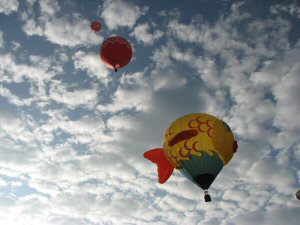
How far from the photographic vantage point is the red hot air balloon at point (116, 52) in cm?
2180

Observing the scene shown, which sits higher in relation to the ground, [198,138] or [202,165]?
[198,138]

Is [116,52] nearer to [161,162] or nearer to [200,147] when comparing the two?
[161,162]

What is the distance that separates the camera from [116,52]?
2178cm

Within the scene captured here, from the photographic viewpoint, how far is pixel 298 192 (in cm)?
1958

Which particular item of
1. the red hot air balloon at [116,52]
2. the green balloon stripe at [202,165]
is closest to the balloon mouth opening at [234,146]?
the green balloon stripe at [202,165]

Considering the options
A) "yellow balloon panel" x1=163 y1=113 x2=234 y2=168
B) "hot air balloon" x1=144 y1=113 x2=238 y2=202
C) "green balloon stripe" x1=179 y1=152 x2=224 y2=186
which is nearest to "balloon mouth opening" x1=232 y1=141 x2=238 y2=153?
"hot air balloon" x1=144 y1=113 x2=238 y2=202

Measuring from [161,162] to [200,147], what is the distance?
9.92 feet

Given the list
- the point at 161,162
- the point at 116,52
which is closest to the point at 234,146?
the point at 161,162

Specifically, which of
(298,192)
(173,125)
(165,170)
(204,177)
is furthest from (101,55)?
(298,192)

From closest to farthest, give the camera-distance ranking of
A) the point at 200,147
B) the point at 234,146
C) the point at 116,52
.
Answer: the point at 200,147
the point at 234,146
the point at 116,52

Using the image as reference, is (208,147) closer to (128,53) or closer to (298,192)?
(298,192)

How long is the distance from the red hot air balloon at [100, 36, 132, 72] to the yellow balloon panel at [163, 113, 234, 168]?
5.30 metres

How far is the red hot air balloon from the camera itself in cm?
2180

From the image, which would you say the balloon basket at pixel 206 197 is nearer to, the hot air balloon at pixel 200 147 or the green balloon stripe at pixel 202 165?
the hot air balloon at pixel 200 147
